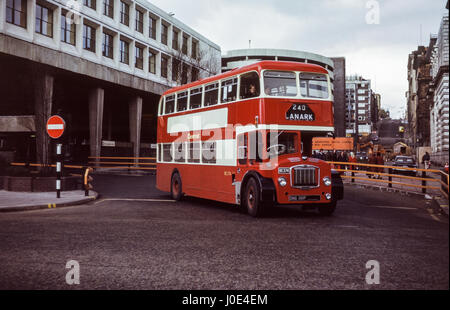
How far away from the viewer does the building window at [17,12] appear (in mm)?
28734

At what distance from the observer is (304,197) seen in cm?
1138

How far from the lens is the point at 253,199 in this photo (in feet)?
38.1

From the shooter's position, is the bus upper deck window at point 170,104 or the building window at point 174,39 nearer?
the bus upper deck window at point 170,104

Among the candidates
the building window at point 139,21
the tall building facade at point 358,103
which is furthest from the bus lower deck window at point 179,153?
the tall building facade at point 358,103

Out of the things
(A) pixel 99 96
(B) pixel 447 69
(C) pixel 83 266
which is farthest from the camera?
(A) pixel 99 96

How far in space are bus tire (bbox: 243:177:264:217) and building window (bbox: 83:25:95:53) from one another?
28452mm

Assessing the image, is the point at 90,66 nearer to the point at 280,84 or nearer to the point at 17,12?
the point at 17,12

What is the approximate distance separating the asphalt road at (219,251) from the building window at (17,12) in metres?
22.0

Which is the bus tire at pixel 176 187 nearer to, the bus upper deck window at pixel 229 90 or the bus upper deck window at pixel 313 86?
the bus upper deck window at pixel 229 90
